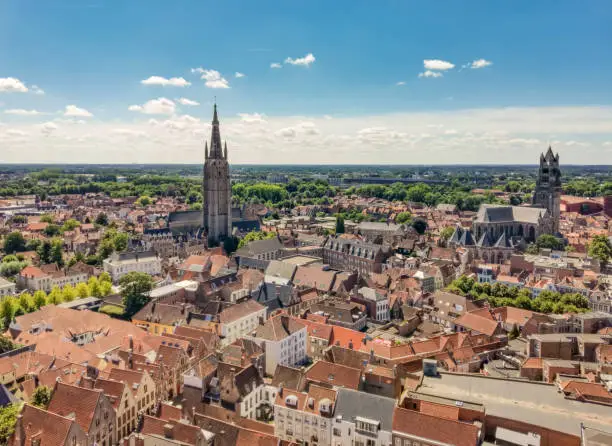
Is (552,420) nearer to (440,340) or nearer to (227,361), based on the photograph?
(440,340)

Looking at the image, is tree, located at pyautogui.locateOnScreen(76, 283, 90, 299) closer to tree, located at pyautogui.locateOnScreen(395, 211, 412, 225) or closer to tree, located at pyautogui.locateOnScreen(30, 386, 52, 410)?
tree, located at pyautogui.locateOnScreen(30, 386, 52, 410)

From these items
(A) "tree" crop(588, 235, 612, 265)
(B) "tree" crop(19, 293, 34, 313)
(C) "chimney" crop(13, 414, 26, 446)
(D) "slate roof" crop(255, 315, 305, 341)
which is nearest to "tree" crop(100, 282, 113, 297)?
(B) "tree" crop(19, 293, 34, 313)

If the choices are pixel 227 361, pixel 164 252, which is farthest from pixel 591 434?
pixel 164 252

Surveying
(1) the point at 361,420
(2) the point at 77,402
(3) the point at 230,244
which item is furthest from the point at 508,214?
(2) the point at 77,402

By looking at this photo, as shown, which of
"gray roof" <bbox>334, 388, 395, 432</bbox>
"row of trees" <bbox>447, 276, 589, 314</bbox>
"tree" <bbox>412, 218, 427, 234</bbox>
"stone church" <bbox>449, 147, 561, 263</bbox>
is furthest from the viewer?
"tree" <bbox>412, 218, 427, 234</bbox>

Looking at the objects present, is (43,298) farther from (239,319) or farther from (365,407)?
(365,407)

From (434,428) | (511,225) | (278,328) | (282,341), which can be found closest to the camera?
(434,428)
